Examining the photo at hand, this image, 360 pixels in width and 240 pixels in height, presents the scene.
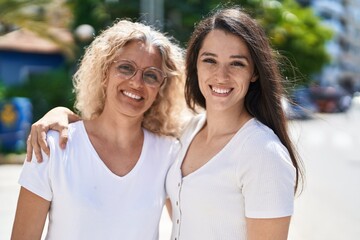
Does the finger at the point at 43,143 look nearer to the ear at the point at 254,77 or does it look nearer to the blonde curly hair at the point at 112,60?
the blonde curly hair at the point at 112,60

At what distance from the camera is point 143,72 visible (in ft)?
8.98

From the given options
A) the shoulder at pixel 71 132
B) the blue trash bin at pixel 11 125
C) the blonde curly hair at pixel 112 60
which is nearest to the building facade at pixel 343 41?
the blue trash bin at pixel 11 125

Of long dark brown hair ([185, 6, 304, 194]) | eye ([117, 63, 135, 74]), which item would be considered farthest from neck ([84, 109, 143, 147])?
long dark brown hair ([185, 6, 304, 194])

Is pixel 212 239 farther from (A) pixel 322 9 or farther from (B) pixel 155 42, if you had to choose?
(A) pixel 322 9

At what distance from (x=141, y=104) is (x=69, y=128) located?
14.8 inches

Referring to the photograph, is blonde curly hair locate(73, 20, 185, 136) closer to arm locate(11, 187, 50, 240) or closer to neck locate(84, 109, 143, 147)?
neck locate(84, 109, 143, 147)

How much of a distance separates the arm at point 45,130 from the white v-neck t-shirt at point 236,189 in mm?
594

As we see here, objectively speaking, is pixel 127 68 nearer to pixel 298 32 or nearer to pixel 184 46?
pixel 184 46

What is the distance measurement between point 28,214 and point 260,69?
1.19 m

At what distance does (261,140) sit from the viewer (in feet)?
7.50

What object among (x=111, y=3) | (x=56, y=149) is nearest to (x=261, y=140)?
(x=56, y=149)

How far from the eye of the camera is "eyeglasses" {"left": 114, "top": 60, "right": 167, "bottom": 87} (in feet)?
8.92

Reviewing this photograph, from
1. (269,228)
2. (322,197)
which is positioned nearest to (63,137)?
(269,228)

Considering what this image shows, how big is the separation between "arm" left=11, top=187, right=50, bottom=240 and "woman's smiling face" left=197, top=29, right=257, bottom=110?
891mm
